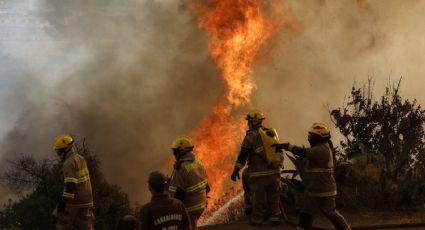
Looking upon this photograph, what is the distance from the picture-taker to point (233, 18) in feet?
61.5

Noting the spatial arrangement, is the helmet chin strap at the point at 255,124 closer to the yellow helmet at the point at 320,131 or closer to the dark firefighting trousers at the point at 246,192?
the dark firefighting trousers at the point at 246,192

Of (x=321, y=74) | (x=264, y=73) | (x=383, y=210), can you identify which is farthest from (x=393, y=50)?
(x=383, y=210)

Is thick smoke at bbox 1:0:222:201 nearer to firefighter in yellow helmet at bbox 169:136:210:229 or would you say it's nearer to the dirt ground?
the dirt ground

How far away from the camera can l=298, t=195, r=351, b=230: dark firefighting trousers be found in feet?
22.8

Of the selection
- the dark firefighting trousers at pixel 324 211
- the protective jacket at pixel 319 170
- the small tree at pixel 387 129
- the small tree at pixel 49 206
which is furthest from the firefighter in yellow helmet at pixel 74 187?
the small tree at pixel 387 129

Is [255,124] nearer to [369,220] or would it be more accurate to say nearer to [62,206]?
[369,220]

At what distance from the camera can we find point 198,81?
2256 centimetres

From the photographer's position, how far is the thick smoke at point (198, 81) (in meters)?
22.2

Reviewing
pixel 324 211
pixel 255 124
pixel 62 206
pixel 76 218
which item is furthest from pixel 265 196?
pixel 62 206

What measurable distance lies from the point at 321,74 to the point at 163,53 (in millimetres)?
7885

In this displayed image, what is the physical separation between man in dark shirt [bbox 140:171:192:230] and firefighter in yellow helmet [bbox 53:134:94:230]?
2.58 metres

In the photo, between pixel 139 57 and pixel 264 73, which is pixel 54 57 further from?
pixel 264 73

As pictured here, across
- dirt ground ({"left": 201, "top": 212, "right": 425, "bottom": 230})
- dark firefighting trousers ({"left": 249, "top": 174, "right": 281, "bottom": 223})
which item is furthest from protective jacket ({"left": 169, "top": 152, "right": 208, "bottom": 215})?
dirt ground ({"left": 201, "top": 212, "right": 425, "bottom": 230})

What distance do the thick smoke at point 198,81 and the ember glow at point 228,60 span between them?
118cm
